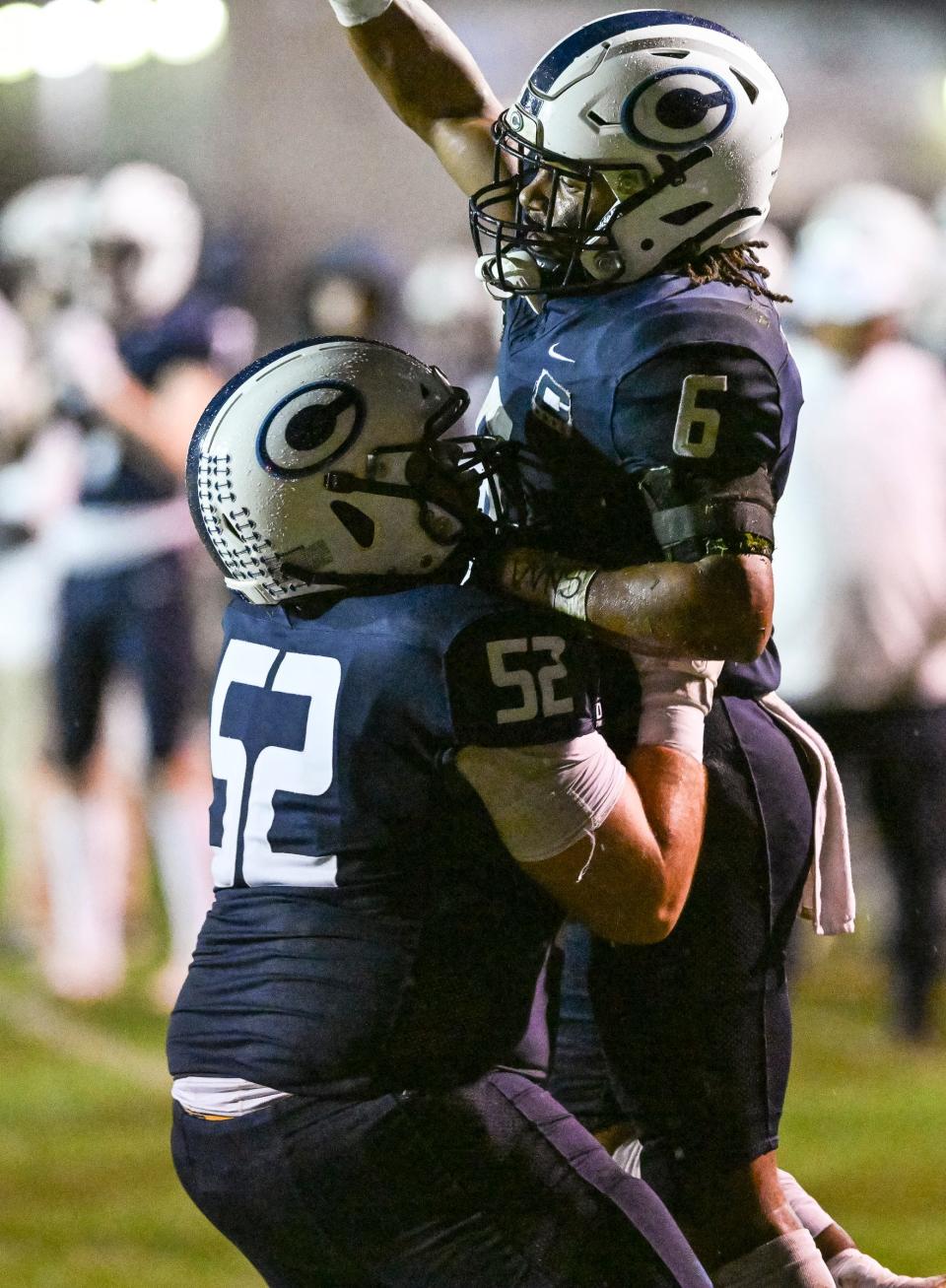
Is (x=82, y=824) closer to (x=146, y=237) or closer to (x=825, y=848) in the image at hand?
(x=146, y=237)

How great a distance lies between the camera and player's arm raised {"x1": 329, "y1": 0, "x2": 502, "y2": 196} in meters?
2.72

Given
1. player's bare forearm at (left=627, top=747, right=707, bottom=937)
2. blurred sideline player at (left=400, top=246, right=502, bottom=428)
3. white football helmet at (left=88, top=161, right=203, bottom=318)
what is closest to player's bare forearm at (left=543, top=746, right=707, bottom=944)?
player's bare forearm at (left=627, top=747, right=707, bottom=937)

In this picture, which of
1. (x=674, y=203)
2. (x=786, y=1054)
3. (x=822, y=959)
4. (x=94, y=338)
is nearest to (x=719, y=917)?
(x=786, y=1054)

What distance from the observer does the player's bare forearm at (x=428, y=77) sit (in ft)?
8.97

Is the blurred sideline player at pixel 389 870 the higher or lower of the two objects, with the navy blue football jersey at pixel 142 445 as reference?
lower

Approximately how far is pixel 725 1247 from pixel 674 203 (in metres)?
1.27

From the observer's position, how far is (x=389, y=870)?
2.01 meters

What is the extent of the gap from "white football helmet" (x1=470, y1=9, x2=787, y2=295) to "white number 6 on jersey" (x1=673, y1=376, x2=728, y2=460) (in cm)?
24

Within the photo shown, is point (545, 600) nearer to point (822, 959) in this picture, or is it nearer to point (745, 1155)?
point (745, 1155)

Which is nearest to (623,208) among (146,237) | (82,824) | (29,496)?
(146,237)

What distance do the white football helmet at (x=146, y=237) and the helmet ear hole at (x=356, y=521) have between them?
3.83 metres

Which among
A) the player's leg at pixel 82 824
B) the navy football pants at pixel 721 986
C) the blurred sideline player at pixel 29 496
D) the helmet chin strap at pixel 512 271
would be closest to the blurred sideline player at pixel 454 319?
the blurred sideline player at pixel 29 496

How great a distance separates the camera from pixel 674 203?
2.24 m

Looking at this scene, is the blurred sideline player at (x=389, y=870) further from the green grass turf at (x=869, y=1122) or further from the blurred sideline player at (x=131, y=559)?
the blurred sideline player at (x=131, y=559)
